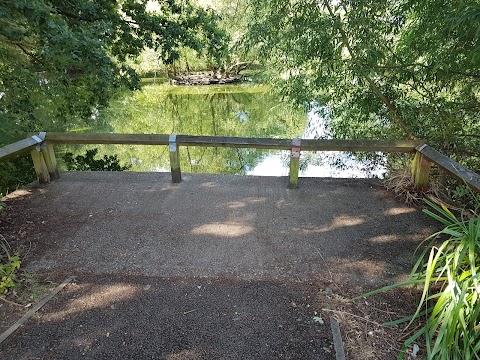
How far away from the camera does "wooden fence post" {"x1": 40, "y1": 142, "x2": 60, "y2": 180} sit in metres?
4.07

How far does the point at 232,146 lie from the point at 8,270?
8.15 ft

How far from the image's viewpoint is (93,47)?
447cm

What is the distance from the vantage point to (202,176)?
4.47 m

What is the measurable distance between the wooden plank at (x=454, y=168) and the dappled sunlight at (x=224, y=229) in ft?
6.32

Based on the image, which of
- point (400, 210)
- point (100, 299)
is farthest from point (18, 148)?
point (400, 210)

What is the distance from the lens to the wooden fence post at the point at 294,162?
3.80m

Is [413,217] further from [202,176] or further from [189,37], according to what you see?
[189,37]

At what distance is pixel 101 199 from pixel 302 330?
108 inches

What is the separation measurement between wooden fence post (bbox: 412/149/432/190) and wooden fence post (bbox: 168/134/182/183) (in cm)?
281

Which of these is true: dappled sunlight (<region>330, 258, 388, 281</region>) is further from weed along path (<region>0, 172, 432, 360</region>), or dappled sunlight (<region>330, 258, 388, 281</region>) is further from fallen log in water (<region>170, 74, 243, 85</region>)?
fallen log in water (<region>170, 74, 243, 85</region>)

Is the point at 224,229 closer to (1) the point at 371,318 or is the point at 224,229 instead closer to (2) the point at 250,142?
(2) the point at 250,142

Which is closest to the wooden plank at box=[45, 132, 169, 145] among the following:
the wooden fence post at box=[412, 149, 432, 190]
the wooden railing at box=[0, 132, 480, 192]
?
the wooden railing at box=[0, 132, 480, 192]

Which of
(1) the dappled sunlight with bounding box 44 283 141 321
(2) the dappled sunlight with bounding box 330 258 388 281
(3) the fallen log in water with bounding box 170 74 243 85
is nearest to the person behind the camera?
(1) the dappled sunlight with bounding box 44 283 141 321

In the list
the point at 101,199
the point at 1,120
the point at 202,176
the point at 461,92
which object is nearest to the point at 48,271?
the point at 101,199
